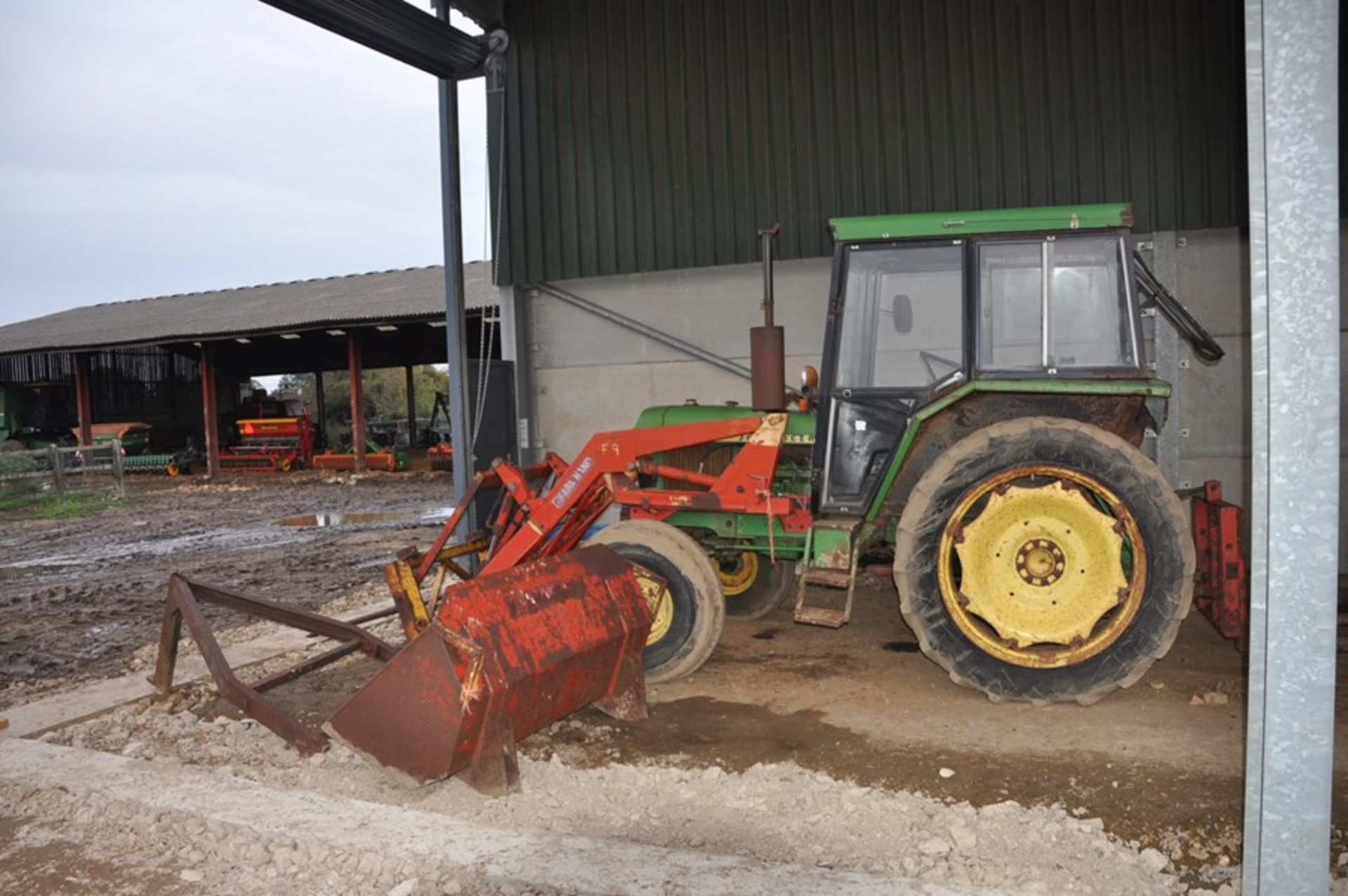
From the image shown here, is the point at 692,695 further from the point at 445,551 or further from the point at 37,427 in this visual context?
the point at 37,427

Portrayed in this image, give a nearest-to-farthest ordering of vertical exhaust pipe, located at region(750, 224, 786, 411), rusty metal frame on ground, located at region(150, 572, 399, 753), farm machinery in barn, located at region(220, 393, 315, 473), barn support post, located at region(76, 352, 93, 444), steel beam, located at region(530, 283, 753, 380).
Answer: rusty metal frame on ground, located at region(150, 572, 399, 753), vertical exhaust pipe, located at region(750, 224, 786, 411), steel beam, located at region(530, 283, 753, 380), farm machinery in barn, located at region(220, 393, 315, 473), barn support post, located at region(76, 352, 93, 444)

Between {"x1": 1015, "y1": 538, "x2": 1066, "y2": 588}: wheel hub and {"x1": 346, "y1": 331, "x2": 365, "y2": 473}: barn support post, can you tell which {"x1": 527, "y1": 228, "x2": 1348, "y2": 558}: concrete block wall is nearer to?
{"x1": 1015, "y1": 538, "x2": 1066, "y2": 588}: wheel hub

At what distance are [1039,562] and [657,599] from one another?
1898 mm

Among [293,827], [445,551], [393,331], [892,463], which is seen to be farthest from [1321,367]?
[393,331]

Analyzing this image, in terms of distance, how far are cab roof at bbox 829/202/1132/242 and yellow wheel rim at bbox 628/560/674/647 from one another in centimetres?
202

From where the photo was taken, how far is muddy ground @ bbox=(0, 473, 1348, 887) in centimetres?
395

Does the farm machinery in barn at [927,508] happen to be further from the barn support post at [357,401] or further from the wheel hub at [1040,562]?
the barn support post at [357,401]

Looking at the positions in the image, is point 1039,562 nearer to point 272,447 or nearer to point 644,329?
point 644,329

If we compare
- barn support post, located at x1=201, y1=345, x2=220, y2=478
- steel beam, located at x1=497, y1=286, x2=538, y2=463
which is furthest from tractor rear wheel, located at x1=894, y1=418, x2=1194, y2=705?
barn support post, located at x1=201, y1=345, x2=220, y2=478

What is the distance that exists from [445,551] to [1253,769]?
4229mm

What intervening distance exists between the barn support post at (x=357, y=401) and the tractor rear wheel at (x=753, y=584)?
17756mm

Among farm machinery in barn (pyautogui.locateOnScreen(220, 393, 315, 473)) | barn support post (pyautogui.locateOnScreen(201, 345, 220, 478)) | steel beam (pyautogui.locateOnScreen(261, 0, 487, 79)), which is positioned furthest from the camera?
farm machinery in barn (pyautogui.locateOnScreen(220, 393, 315, 473))

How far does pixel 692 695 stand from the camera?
5465 millimetres

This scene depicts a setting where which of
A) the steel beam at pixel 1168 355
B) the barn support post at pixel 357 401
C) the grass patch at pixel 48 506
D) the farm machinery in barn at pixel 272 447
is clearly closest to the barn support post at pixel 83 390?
the farm machinery in barn at pixel 272 447
